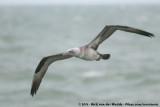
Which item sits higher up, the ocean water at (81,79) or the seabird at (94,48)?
the ocean water at (81,79)

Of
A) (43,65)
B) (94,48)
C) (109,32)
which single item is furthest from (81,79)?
(109,32)

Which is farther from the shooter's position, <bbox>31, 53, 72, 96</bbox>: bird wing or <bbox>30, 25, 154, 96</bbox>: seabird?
<bbox>31, 53, 72, 96</bbox>: bird wing

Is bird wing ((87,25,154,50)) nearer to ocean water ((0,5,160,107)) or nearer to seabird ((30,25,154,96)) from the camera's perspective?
seabird ((30,25,154,96))

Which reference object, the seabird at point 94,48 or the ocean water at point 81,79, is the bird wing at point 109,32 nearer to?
the seabird at point 94,48

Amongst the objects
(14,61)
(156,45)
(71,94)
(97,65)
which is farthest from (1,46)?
(71,94)

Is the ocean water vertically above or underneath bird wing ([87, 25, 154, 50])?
above

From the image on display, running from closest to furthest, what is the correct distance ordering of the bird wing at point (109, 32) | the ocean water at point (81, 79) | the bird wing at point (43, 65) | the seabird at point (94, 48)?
the seabird at point (94, 48)
the bird wing at point (109, 32)
the bird wing at point (43, 65)
the ocean water at point (81, 79)

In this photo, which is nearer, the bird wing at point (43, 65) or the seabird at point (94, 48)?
the seabird at point (94, 48)

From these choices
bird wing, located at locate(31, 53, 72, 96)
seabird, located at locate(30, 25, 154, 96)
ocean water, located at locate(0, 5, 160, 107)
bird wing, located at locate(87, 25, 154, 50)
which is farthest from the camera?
ocean water, located at locate(0, 5, 160, 107)

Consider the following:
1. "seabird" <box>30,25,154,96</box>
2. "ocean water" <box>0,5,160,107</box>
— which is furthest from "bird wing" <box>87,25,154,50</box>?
"ocean water" <box>0,5,160,107</box>

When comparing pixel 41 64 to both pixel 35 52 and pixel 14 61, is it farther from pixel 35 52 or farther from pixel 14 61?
pixel 35 52

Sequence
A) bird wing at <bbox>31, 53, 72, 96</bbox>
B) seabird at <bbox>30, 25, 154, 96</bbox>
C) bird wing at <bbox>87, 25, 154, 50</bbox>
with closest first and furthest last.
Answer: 1. seabird at <bbox>30, 25, 154, 96</bbox>
2. bird wing at <bbox>87, 25, 154, 50</bbox>
3. bird wing at <bbox>31, 53, 72, 96</bbox>

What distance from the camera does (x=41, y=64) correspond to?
13.9 m

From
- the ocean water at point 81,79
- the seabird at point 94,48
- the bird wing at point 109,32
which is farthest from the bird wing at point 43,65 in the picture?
the ocean water at point 81,79
